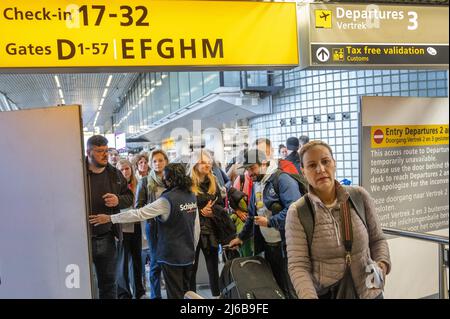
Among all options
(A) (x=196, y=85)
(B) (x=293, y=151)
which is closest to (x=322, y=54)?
(B) (x=293, y=151)

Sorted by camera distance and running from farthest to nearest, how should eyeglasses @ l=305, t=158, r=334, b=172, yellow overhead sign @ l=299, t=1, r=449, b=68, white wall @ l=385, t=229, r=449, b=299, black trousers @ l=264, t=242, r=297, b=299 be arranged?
white wall @ l=385, t=229, r=449, b=299, black trousers @ l=264, t=242, r=297, b=299, yellow overhead sign @ l=299, t=1, r=449, b=68, eyeglasses @ l=305, t=158, r=334, b=172

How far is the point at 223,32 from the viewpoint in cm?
270

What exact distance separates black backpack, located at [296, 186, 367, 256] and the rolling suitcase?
74cm

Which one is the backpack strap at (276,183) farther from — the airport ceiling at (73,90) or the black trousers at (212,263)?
the airport ceiling at (73,90)

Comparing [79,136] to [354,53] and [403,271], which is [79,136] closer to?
[354,53]

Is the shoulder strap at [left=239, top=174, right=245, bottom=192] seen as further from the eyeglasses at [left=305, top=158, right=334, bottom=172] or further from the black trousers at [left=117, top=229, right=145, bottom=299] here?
the eyeglasses at [left=305, top=158, right=334, bottom=172]

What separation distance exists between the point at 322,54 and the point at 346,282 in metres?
1.65

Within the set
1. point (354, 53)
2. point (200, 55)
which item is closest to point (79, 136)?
point (200, 55)

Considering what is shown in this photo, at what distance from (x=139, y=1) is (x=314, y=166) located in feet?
5.30

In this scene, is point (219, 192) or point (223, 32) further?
point (219, 192)

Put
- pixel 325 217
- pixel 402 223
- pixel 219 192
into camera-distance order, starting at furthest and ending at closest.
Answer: pixel 219 192
pixel 402 223
pixel 325 217

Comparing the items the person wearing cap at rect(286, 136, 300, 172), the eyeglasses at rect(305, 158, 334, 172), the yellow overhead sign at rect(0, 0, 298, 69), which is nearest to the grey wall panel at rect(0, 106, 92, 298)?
the yellow overhead sign at rect(0, 0, 298, 69)

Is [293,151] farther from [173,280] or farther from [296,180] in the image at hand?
[173,280]

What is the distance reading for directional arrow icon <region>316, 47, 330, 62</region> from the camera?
9.29 ft
